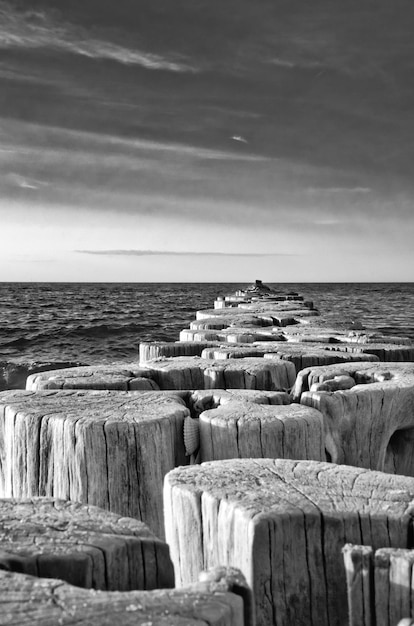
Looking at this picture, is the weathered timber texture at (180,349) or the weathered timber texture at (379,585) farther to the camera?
the weathered timber texture at (180,349)

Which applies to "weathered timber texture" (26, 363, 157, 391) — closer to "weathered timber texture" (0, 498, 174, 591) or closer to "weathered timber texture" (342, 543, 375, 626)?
"weathered timber texture" (0, 498, 174, 591)

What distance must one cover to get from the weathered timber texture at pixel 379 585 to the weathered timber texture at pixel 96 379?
82.4 inches

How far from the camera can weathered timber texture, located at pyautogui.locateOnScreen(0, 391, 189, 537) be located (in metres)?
2.34

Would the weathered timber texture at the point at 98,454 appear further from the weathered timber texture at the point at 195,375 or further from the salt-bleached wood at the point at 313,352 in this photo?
the salt-bleached wood at the point at 313,352

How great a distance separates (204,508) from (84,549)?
420mm

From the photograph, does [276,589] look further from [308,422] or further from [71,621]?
[308,422]

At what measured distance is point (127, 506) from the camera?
2.37 metres

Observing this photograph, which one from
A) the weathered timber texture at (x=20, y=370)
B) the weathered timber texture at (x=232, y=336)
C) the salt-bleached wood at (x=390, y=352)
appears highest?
the weathered timber texture at (x=232, y=336)

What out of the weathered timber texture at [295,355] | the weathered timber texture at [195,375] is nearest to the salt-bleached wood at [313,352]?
the weathered timber texture at [295,355]

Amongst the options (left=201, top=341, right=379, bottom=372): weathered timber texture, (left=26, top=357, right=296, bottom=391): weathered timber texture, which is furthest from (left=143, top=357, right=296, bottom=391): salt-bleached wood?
(left=201, top=341, right=379, bottom=372): weathered timber texture

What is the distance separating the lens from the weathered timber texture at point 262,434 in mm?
2391

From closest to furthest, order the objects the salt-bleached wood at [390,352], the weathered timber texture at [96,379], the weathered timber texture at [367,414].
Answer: the weathered timber texture at [367,414]
the weathered timber texture at [96,379]
the salt-bleached wood at [390,352]

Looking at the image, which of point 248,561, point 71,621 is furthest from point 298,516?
point 71,621

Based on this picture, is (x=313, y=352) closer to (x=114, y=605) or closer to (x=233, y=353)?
(x=233, y=353)
